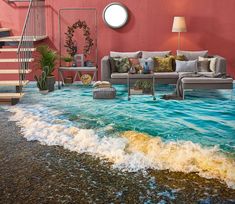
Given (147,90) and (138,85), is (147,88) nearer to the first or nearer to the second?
(147,90)

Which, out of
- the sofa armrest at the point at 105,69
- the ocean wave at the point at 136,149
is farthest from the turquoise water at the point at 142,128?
the sofa armrest at the point at 105,69

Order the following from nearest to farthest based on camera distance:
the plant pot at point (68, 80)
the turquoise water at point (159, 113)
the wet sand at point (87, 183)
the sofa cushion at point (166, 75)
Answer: the wet sand at point (87, 183), the turquoise water at point (159, 113), the sofa cushion at point (166, 75), the plant pot at point (68, 80)

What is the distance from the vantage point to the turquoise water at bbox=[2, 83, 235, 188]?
3.92m

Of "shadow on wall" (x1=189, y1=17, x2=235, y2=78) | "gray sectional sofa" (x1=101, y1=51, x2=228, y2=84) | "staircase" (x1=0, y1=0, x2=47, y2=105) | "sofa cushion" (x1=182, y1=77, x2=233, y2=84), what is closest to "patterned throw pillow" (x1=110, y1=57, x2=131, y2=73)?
"gray sectional sofa" (x1=101, y1=51, x2=228, y2=84)

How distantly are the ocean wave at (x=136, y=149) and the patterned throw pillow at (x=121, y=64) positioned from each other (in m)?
2.70

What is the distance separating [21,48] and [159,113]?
10.3ft

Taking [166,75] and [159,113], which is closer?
[159,113]

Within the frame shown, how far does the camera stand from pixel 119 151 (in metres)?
4.18

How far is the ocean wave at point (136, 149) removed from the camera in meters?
3.74

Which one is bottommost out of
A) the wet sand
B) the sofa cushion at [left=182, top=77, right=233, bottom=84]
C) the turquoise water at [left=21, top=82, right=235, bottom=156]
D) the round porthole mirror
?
the wet sand

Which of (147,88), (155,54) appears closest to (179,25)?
(155,54)

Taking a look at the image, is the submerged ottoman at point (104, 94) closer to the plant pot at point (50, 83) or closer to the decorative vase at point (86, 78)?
the plant pot at point (50, 83)

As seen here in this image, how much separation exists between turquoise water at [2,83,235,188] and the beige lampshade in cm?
140

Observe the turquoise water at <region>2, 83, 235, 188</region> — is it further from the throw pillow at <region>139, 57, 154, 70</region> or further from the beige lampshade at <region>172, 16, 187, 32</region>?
the beige lampshade at <region>172, 16, 187, 32</region>
